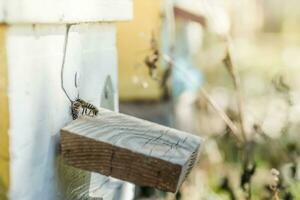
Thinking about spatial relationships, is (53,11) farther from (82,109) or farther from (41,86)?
(82,109)

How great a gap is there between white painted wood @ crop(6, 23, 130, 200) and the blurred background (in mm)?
1154

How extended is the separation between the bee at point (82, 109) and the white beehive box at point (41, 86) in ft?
0.12

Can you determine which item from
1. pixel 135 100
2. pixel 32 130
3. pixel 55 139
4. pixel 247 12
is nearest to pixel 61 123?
pixel 55 139

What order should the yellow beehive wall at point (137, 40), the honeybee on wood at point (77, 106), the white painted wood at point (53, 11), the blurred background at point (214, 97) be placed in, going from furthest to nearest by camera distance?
1. the yellow beehive wall at point (137, 40)
2. the blurred background at point (214, 97)
3. the honeybee on wood at point (77, 106)
4. the white painted wood at point (53, 11)

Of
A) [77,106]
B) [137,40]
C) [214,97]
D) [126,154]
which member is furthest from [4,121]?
[214,97]

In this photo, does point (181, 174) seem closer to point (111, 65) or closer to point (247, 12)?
point (111, 65)

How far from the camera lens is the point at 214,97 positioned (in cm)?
886

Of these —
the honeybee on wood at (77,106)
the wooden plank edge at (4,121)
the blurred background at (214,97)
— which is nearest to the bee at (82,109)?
the honeybee on wood at (77,106)

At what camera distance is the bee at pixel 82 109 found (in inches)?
111

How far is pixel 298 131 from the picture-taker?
6398 millimetres

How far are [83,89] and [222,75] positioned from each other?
28.8 ft

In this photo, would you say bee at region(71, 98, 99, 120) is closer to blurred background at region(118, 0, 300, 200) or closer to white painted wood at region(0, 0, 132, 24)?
Answer: white painted wood at region(0, 0, 132, 24)

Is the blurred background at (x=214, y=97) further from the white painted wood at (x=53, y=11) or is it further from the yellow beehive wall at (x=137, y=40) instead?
the white painted wood at (x=53, y=11)

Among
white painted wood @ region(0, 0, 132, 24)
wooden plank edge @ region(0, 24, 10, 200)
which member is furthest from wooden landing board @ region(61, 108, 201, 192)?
white painted wood @ region(0, 0, 132, 24)
